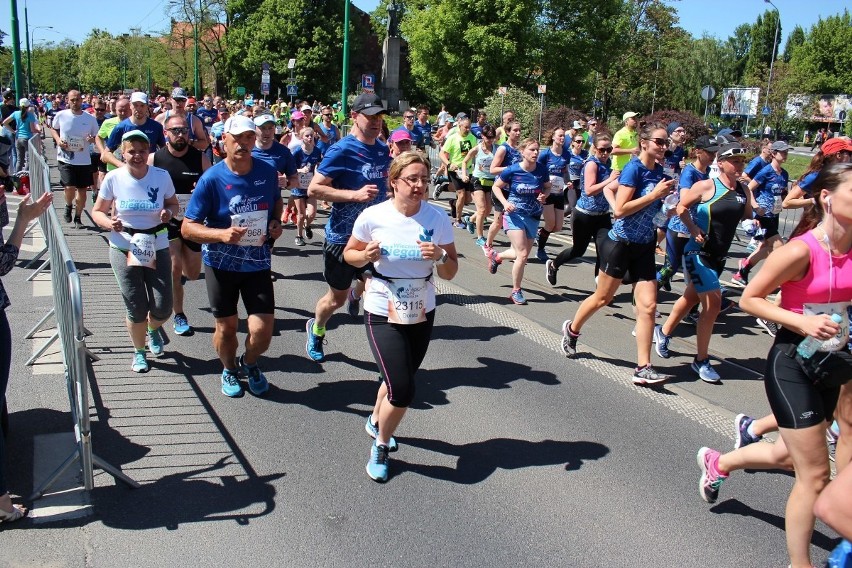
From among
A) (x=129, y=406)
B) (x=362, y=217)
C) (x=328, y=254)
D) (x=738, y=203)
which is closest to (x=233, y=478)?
(x=129, y=406)

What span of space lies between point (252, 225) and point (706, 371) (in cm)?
385

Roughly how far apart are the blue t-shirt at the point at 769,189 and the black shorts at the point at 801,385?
7.04m

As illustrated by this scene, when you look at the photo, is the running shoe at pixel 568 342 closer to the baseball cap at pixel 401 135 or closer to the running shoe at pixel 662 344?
the running shoe at pixel 662 344

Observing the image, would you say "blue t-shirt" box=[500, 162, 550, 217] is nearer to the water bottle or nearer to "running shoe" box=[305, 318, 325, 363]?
Result: "running shoe" box=[305, 318, 325, 363]

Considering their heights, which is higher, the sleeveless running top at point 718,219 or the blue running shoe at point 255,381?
the sleeveless running top at point 718,219

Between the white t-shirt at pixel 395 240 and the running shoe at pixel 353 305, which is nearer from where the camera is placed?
the white t-shirt at pixel 395 240

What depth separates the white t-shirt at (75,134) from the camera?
38.4ft

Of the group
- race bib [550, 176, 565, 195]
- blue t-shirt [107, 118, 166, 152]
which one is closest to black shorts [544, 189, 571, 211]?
race bib [550, 176, 565, 195]

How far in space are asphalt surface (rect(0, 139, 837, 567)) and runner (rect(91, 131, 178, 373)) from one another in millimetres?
562

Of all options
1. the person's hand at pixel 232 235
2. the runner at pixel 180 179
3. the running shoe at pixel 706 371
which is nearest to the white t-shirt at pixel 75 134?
the runner at pixel 180 179

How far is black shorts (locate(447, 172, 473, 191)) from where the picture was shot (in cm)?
1401

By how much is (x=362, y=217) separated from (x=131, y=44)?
8948cm

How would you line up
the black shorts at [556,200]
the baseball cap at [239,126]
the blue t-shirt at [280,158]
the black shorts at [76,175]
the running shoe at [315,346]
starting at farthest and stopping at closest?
the black shorts at [76,175] < the black shorts at [556,200] < the blue t-shirt at [280,158] < the running shoe at [315,346] < the baseball cap at [239,126]

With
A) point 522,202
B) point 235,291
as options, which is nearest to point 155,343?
point 235,291
